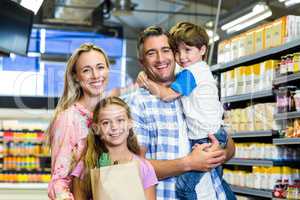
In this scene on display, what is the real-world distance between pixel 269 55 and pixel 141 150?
97.7 inches

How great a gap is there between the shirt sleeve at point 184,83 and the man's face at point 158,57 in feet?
0.19

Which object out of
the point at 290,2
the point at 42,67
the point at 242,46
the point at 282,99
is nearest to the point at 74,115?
the point at 282,99

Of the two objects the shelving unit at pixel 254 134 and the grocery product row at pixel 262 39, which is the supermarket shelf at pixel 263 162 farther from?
the grocery product row at pixel 262 39

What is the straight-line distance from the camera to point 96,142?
7.66 feet

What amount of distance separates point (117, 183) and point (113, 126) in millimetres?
251

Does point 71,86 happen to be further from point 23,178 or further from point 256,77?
point 23,178

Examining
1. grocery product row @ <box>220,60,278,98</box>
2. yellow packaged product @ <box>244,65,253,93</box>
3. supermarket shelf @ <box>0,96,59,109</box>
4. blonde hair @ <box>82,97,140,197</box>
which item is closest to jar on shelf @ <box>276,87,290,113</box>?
grocery product row @ <box>220,60,278,98</box>

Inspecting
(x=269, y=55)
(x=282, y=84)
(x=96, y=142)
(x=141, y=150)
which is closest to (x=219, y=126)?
(x=141, y=150)

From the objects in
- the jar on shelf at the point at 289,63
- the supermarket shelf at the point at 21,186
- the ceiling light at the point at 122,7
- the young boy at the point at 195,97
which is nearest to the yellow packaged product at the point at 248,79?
the jar on shelf at the point at 289,63

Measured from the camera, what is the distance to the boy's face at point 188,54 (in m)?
2.65

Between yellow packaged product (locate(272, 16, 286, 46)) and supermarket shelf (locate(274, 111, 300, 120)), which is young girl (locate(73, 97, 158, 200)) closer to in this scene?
supermarket shelf (locate(274, 111, 300, 120))

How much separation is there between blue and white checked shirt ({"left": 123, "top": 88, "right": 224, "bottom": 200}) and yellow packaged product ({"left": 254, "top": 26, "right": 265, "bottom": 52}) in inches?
93.2

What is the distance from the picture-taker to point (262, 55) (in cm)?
461

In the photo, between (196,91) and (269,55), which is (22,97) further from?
(196,91)
